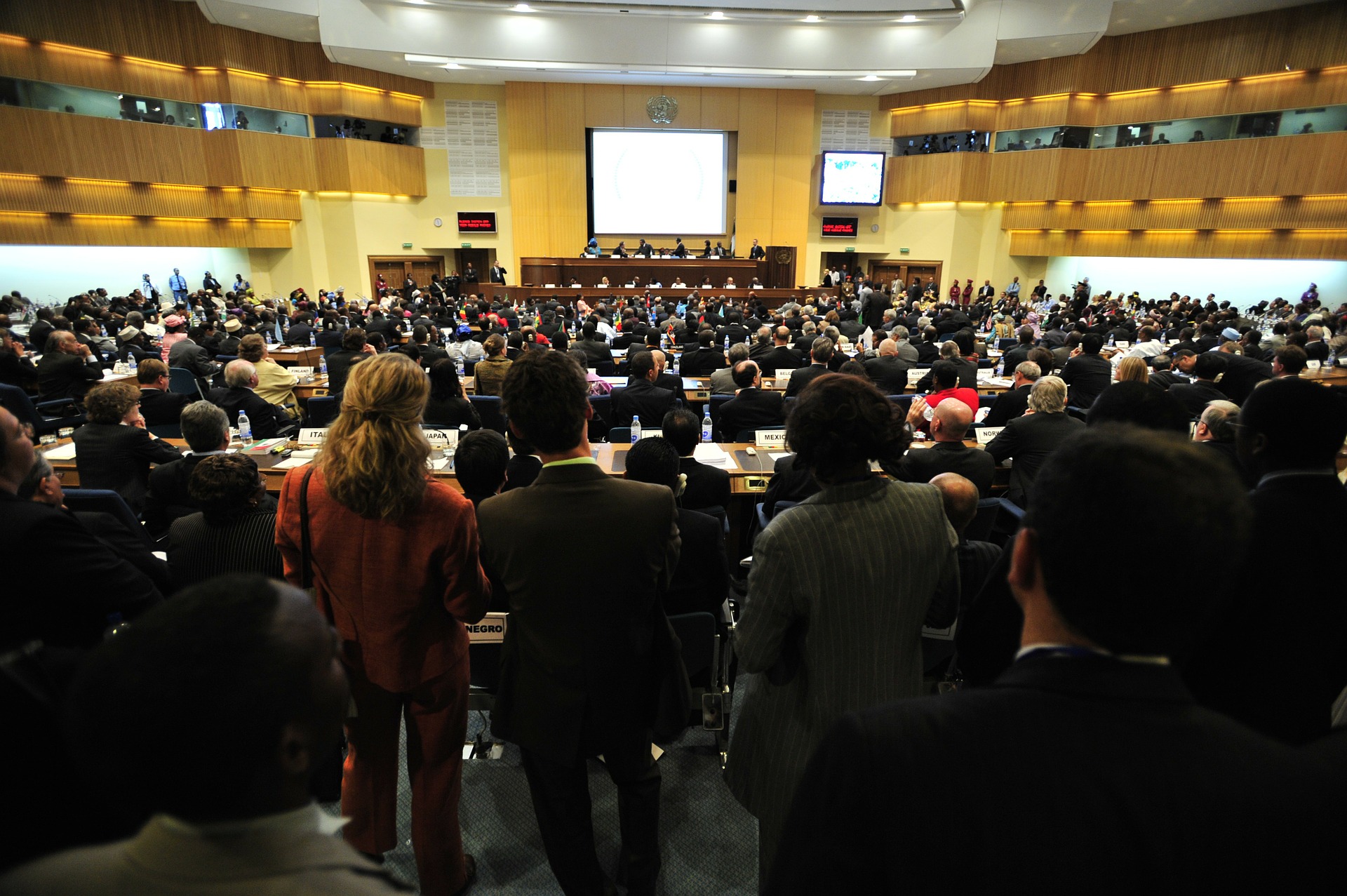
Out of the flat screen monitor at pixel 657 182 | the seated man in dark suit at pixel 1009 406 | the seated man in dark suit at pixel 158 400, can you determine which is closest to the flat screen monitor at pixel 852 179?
the flat screen monitor at pixel 657 182

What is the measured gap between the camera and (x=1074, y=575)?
771mm

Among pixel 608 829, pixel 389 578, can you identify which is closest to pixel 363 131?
pixel 389 578

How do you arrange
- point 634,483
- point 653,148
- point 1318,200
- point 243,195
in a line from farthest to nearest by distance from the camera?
point 653,148
point 243,195
point 1318,200
point 634,483

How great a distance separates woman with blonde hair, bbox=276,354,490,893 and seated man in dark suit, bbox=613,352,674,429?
3228mm

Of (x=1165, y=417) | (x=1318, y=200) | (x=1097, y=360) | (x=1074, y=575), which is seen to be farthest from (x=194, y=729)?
(x=1318, y=200)

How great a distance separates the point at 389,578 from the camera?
72.1 inches

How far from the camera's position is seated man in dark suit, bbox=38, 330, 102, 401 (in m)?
6.57

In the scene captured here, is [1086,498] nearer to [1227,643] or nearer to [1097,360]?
[1227,643]

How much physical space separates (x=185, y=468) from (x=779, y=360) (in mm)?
5467

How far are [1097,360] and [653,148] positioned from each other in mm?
15878

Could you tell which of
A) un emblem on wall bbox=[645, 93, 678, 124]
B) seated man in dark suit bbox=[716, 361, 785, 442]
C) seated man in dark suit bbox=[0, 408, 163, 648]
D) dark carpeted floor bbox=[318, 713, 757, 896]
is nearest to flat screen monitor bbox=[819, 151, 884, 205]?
un emblem on wall bbox=[645, 93, 678, 124]

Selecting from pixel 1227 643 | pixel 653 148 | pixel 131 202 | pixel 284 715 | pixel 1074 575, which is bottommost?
pixel 1227 643

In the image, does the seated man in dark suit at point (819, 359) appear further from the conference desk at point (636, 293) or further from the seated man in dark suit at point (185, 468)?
the conference desk at point (636, 293)

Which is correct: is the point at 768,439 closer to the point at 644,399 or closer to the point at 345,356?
the point at 644,399
